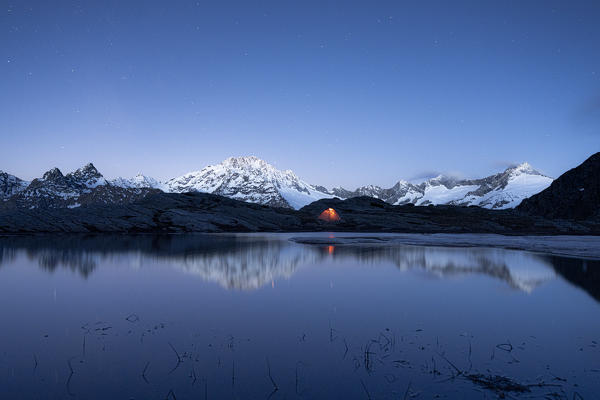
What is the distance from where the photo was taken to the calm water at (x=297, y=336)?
1005 centimetres

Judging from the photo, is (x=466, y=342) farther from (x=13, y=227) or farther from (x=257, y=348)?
(x=13, y=227)

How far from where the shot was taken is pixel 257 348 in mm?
12852

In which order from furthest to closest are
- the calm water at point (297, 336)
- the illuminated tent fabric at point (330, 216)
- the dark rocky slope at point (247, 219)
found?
the illuminated tent fabric at point (330, 216)
the dark rocky slope at point (247, 219)
the calm water at point (297, 336)

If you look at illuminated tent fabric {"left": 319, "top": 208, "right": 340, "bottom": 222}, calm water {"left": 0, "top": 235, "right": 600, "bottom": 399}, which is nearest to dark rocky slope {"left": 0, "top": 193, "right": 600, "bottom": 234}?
illuminated tent fabric {"left": 319, "top": 208, "right": 340, "bottom": 222}

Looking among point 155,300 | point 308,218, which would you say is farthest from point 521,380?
point 308,218

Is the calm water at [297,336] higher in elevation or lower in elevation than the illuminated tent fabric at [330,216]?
lower

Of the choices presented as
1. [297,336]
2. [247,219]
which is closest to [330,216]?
[247,219]

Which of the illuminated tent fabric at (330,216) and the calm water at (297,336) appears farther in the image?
the illuminated tent fabric at (330,216)

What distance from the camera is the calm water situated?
10055 millimetres

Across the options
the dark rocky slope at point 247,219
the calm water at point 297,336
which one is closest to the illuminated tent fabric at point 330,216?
the dark rocky slope at point 247,219

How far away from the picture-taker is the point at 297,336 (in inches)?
566

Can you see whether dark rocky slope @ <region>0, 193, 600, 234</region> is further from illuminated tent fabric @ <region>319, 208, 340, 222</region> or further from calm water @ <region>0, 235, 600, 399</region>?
calm water @ <region>0, 235, 600, 399</region>

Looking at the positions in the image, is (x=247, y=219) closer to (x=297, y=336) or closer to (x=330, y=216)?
(x=330, y=216)

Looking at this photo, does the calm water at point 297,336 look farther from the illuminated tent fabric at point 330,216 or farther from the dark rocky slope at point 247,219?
the illuminated tent fabric at point 330,216
